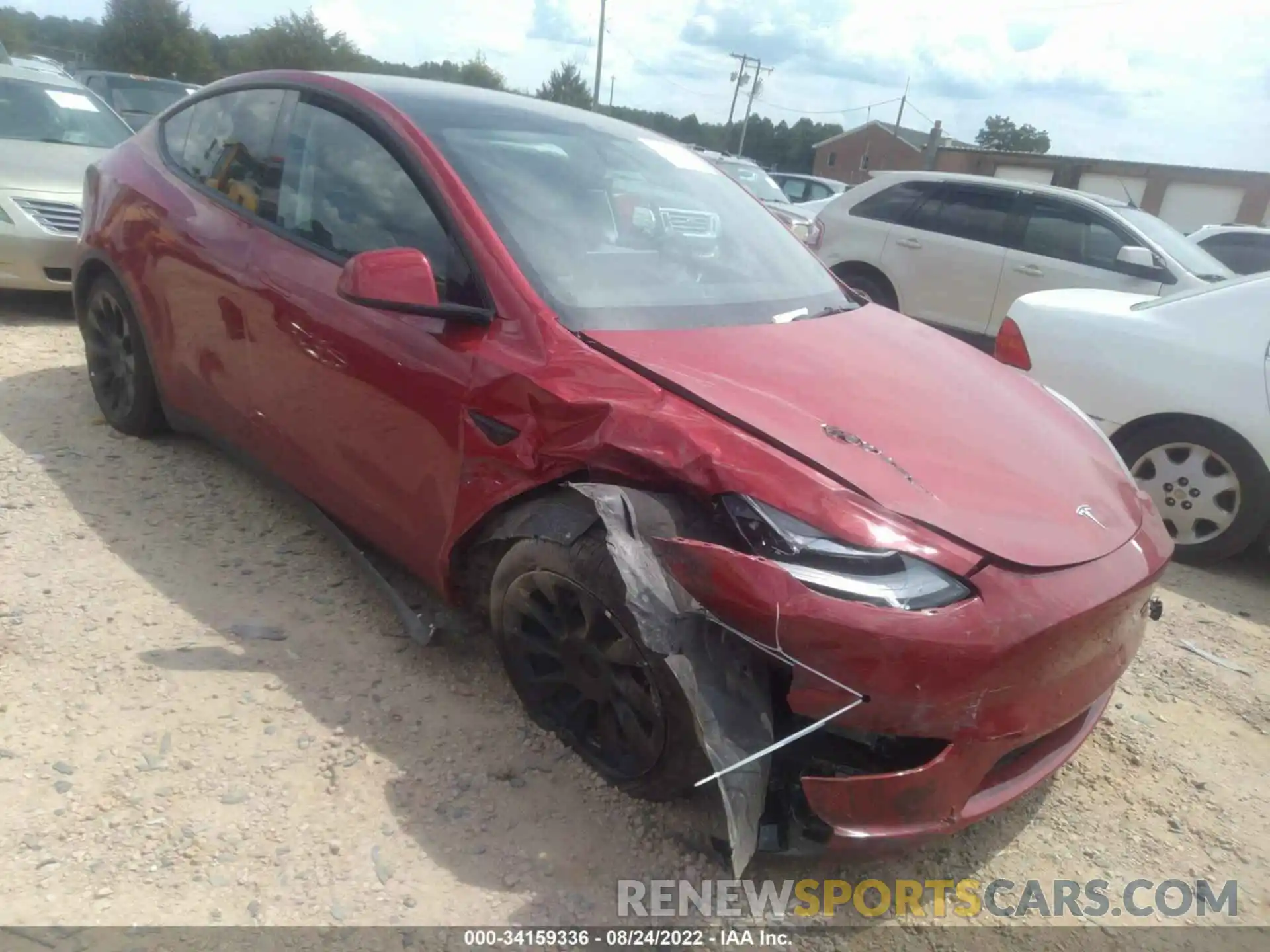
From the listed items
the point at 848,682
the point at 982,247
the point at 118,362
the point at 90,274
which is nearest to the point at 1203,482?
the point at 848,682

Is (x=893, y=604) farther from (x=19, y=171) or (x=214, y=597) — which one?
(x=19, y=171)

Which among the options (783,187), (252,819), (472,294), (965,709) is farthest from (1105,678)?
(783,187)

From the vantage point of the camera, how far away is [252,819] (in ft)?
7.25

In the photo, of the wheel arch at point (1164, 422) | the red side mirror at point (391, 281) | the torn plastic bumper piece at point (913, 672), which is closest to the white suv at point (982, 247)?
the wheel arch at point (1164, 422)

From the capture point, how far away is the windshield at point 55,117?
22.9 ft

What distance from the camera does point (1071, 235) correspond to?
24.3ft

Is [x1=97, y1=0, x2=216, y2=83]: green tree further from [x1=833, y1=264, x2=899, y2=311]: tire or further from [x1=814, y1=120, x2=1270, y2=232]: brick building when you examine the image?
[x1=833, y1=264, x2=899, y2=311]: tire

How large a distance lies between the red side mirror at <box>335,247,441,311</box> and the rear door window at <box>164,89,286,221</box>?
0.93 meters

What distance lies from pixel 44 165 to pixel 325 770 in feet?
19.1

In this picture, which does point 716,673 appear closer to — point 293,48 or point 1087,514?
point 1087,514

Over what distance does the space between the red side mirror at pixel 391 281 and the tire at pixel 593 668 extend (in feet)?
2.27

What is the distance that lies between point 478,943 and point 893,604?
3.68 ft

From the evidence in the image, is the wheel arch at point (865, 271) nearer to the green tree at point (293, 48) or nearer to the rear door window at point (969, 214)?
the rear door window at point (969, 214)

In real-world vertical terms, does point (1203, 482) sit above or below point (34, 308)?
above
